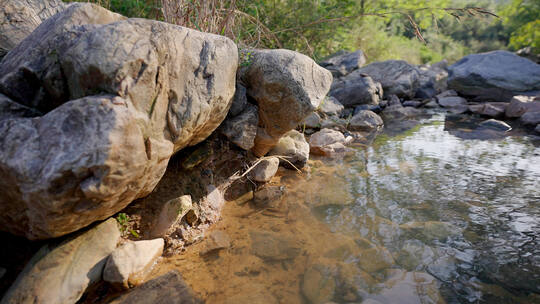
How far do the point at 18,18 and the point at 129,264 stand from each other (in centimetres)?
286

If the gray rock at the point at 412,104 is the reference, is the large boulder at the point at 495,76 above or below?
above

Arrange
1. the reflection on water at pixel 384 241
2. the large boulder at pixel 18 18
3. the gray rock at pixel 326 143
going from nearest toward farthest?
1. the reflection on water at pixel 384 241
2. the large boulder at pixel 18 18
3. the gray rock at pixel 326 143

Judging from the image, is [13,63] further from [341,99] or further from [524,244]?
[341,99]

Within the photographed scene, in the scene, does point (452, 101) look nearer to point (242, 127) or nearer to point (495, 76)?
point (495, 76)

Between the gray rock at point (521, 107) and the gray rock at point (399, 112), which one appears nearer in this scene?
the gray rock at point (521, 107)

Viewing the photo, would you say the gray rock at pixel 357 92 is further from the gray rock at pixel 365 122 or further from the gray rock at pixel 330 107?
the gray rock at pixel 365 122

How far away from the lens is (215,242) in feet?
7.53

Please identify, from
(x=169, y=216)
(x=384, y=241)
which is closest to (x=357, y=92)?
(x=384, y=241)

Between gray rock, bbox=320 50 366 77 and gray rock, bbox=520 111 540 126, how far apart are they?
4.65 meters

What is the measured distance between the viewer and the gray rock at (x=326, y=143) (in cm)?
456

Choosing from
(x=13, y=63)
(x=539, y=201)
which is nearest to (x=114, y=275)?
(x=13, y=63)

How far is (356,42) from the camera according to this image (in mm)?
11656

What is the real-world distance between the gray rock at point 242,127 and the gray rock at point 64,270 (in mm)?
1388

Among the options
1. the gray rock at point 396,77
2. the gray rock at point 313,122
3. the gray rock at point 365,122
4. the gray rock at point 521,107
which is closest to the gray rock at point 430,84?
the gray rock at point 396,77
